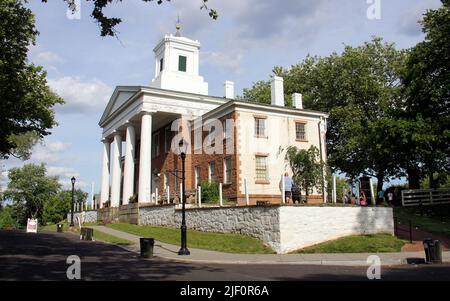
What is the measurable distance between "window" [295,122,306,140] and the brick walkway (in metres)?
11.7

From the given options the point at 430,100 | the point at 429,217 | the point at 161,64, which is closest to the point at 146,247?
the point at 429,217

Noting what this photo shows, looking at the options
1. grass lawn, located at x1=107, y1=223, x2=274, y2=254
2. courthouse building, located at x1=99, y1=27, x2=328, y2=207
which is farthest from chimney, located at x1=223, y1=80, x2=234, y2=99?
grass lawn, located at x1=107, y1=223, x2=274, y2=254

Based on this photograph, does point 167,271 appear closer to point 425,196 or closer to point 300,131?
point 300,131

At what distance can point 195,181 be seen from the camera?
35375 mm

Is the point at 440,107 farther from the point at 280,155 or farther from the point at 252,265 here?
the point at 252,265

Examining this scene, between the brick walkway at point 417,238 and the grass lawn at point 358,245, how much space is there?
0.41 metres

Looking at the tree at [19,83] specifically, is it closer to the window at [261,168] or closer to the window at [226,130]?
the window at [226,130]

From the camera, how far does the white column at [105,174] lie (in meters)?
43.5

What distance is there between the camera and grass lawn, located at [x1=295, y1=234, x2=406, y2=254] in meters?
17.6

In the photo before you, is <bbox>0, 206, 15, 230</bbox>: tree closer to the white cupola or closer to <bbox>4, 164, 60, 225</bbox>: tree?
<bbox>4, 164, 60, 225</bbox>: tree

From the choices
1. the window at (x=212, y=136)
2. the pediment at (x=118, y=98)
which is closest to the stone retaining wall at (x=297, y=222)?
the window at (x=212, y=136)

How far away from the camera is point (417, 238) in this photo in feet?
67.9
